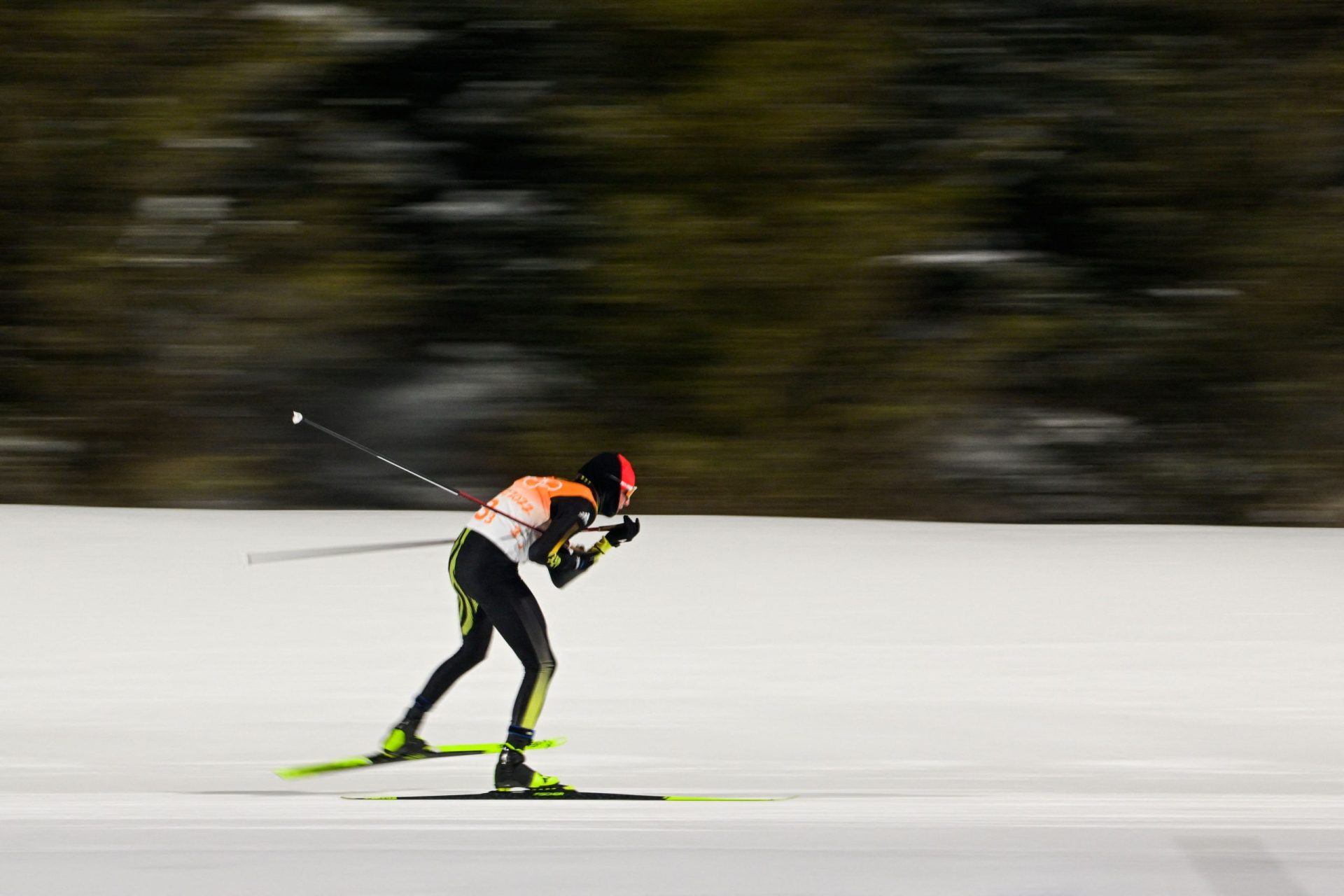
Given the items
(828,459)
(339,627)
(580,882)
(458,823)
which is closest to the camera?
(580,882)

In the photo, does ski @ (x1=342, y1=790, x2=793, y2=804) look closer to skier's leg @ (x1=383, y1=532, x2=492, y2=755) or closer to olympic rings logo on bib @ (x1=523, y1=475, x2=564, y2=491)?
skier's leg @ (x1=383, y1=532, x2=492, y2=755)

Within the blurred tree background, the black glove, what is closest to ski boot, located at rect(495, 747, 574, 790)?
the black glove

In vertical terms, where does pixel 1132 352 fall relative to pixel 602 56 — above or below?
below

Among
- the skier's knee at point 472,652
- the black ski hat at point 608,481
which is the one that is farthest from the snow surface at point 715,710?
the black ski hat at point 608,481

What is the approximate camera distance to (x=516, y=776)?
14.4ft

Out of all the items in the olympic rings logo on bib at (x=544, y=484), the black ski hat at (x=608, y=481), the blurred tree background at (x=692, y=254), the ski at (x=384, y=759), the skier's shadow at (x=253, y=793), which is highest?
the blurred tree background at (x=692, y=254)

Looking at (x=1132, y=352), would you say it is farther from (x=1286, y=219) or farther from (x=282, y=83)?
(x=282, y=83)

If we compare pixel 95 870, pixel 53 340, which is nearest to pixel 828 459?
pixel 53 340

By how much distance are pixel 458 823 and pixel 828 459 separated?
14.9 feet

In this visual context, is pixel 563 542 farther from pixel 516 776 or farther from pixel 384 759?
pixel 384 759

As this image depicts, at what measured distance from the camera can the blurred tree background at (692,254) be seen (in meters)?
8.45

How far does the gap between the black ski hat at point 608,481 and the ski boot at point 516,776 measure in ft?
2.42

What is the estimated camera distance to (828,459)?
8.41m

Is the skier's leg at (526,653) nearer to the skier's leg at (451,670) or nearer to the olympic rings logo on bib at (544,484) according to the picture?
the skier's leg at (451,670)
